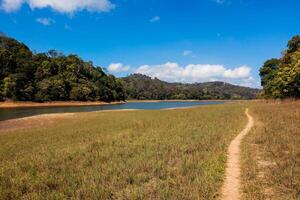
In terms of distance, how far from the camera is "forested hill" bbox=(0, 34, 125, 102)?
86.1m

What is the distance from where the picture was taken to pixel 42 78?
102 metres

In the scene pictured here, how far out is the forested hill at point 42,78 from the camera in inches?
3388

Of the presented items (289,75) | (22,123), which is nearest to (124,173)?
(22,123)

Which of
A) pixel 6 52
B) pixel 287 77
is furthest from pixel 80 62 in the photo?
pixel 287 77

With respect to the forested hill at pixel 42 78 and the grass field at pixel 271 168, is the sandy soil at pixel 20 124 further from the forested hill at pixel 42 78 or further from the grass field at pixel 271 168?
the forested hill at pixel 42 78

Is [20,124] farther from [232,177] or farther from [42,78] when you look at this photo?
[42,78]

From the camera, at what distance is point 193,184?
668cm

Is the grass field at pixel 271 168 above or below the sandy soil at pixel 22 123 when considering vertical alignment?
above

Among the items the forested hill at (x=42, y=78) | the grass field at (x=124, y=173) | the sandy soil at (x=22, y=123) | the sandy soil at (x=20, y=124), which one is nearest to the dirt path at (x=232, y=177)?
the grass field at (x=124, y=173)

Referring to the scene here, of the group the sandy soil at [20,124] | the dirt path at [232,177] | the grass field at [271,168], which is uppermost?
the grass field at [271,168]

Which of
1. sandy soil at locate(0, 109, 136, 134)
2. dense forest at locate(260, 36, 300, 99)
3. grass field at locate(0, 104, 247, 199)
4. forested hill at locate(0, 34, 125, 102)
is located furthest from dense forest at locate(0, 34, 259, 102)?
grass field at locate(0, 104, 247, 199)

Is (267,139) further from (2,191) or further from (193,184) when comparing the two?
(2,191)

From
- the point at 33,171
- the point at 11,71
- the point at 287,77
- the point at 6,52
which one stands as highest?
the point at 6,52

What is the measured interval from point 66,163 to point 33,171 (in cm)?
119
